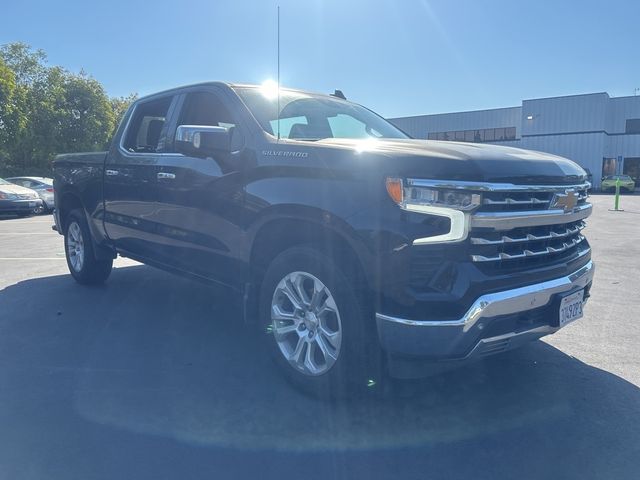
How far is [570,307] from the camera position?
3277 millimetres

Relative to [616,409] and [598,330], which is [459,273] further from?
[598,330]

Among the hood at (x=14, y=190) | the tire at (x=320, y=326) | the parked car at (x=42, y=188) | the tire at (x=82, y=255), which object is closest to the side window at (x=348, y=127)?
the tire at (x=320, y=326)

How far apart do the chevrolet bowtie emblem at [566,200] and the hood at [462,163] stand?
79 millimetres

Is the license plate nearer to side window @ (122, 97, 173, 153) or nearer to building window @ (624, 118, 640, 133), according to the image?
side window @ (122, 97, 173, 153)

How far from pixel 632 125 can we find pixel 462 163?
157 ft

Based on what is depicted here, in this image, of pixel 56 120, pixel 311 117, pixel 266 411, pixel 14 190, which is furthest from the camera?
pixel 56 120

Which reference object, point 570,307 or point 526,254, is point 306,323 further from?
point 570,307

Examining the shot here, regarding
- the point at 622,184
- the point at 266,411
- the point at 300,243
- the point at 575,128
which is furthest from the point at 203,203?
the point at 575,128

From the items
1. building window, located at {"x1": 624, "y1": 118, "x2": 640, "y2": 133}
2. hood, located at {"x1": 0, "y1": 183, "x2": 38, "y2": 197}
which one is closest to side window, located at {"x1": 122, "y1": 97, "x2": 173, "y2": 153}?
hood, located at {"x1": 0, "y1": 183, "x2": 38, "y2": 197}

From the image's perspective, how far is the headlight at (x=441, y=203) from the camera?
9.02 feet

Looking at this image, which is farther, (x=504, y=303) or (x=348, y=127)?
(x=348, y=127)

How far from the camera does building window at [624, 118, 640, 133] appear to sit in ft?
141

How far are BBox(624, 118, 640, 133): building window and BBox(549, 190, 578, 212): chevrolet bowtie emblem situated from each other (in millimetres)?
46573

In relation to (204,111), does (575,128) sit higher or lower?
higher
